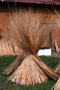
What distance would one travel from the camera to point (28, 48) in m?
6.12

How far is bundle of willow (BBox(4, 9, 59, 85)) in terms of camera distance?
5.83m

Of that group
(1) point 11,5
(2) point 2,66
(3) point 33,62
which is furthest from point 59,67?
(1) point 11,5

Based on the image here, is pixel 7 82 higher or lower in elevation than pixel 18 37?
lower

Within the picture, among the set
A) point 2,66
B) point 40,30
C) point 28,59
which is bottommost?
point 2,66

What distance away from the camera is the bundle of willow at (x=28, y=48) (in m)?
5.83

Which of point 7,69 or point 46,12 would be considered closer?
point 7,69

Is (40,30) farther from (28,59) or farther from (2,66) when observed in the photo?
(2,66)

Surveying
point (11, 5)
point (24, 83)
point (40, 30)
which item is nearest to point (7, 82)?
point (24, 83)

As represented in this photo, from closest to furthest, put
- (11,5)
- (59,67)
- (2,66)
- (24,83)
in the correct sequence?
(24,83) → (59,67) → (2,66) → (11,5)

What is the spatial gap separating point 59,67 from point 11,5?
234 inches

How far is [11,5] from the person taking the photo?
463 inches

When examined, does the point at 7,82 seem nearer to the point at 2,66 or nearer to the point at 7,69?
the point at 7,69

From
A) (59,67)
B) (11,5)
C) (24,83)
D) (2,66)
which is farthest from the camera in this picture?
(11,5)

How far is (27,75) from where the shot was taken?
580 cm
